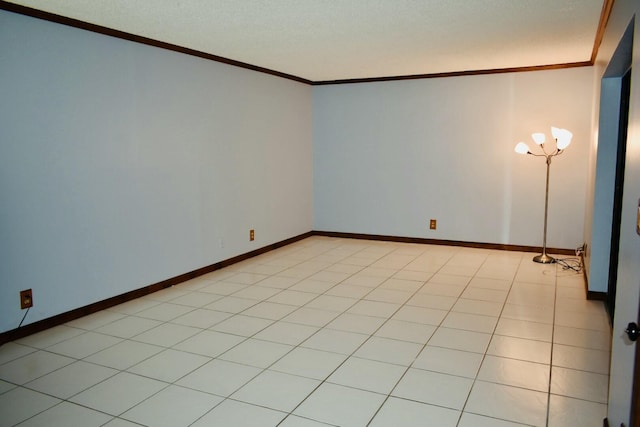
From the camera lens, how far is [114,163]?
388cm

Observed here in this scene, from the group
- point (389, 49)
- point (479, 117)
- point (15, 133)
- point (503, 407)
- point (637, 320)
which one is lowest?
point (503, 407)

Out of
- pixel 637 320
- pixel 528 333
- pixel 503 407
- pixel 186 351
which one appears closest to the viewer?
pixel 637 320

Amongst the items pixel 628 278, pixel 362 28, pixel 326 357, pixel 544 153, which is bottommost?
pixel 326 357

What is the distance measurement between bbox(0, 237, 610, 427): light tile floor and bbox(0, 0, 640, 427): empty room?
0.02m

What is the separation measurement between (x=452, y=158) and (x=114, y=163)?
4137mm

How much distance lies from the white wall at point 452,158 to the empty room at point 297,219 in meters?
0.03

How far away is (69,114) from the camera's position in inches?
139

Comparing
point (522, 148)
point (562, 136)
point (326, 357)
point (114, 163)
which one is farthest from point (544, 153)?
point (114, 163)

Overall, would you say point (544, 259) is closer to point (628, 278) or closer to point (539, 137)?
point (539, 137)

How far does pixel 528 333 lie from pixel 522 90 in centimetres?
348

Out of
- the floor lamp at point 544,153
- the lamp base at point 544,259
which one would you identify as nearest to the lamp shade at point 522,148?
the floor lamp at point 544,153

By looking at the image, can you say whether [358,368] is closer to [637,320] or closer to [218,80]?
[637,320]

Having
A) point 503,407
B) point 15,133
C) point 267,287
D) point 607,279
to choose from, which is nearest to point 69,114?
point 15,133

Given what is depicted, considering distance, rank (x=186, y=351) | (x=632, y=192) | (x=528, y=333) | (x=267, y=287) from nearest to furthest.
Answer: (x=632, y=192) → (x=186, y=351) → (x=528, y=333) → (x=267, y=287)
